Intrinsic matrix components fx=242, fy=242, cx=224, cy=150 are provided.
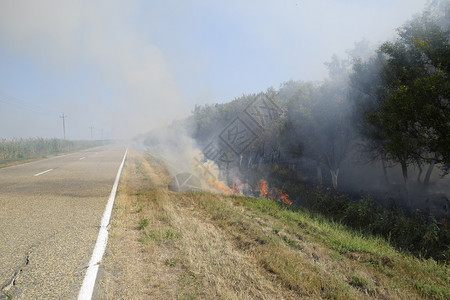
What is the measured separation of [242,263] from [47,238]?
2985 mm

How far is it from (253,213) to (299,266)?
284 cm

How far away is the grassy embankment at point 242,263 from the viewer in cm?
270

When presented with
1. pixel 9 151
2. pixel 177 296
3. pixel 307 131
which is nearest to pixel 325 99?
pixel 307 131

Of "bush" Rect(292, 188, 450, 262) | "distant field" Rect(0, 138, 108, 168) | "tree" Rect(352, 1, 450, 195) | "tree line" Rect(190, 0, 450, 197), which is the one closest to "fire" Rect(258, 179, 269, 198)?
"bush" Rect(292, 188, 450, 262)

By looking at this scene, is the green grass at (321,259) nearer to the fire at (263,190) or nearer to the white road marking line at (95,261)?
the white road marking line at (95,261)

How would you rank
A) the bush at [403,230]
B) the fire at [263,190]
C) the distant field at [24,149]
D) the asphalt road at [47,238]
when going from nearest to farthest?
the asphalt road at [47,238] < the bush at [403,230] < the fire at [263,190] < the distant field at [24,149]

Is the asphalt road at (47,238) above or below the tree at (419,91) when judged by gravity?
below

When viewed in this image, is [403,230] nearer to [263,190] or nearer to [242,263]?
[242,263]

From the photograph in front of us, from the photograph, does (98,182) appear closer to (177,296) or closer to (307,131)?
(177,296)

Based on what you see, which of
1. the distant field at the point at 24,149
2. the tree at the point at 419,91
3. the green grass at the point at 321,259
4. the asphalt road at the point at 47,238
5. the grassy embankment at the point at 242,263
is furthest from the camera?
the distant field at the point at 24,149

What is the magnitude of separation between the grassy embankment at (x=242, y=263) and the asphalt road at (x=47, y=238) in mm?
385

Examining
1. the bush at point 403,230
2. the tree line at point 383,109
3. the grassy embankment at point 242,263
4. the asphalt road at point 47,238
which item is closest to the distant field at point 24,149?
the asphalt road at point 47,238

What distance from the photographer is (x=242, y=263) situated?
10.8ft

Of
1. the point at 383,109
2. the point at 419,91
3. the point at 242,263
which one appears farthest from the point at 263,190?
the point at 242,263
